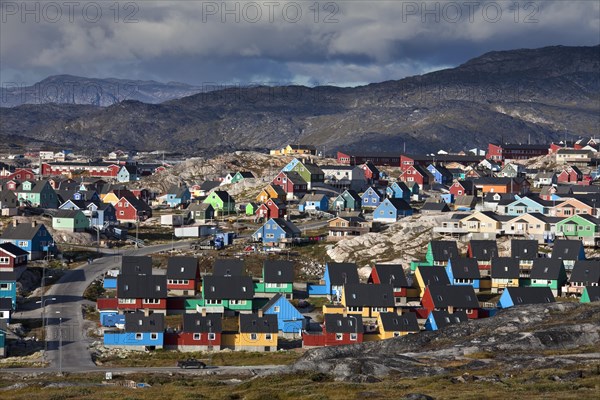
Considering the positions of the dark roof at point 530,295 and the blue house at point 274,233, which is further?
the blue house at point 274,233

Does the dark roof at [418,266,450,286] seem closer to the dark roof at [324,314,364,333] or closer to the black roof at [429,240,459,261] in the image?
the black roof at [429,240,459,261]

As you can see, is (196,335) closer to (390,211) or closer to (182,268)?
(182,268)

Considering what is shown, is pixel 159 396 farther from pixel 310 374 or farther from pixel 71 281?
pixel 71 281

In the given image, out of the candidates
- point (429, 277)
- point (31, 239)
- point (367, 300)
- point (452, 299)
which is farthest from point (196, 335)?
Answer: point (31, 239)

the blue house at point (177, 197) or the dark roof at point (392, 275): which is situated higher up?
the blue house at point (177, 197)

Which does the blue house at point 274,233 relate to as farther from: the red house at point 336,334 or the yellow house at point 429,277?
the red house at point 336,334

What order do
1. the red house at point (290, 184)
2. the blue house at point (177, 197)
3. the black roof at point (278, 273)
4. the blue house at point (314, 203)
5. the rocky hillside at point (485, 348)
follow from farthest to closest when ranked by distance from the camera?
the blue house at point (177, 197)
the red house at point (290, 184)
the blue house at point (314, 203)
the black roof at point (278, 273)
the rocky hillside at point (485, 348)

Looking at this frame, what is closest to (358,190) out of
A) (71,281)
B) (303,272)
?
(303,272)

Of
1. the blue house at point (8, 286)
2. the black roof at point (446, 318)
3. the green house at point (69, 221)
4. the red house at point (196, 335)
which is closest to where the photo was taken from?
the red house at point (196, 335)

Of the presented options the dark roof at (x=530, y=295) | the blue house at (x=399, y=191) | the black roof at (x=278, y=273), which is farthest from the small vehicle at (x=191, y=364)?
the blue house at (x=399, y=191)
